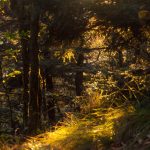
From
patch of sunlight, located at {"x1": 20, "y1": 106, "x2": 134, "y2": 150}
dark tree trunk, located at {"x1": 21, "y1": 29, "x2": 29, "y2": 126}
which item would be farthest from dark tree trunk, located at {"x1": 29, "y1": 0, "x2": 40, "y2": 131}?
patch of sunlight, located at {"x1": 20, "y1": 106, "x2": 134, "y2": 150}

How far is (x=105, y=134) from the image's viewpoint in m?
5.47

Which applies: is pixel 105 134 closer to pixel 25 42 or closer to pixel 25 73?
pixel 25 42

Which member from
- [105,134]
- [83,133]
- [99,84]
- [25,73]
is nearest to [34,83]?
[99,84]

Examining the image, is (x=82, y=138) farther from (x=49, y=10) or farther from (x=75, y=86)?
(x=75, y=86)

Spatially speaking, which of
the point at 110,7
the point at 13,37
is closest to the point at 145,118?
the point at 110,7

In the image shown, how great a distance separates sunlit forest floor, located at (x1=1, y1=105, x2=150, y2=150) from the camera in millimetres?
5141

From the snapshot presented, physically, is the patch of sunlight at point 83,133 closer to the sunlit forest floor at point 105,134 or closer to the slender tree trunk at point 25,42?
the sunlit forest floor at point 105,134

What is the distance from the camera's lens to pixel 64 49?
341 inches

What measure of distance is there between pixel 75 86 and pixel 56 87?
112 cm

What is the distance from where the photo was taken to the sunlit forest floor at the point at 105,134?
202 inches

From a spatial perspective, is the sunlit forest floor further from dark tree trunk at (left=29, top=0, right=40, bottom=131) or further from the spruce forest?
dark tree trunk at (left=29, top=0, right=40, bottom=131)

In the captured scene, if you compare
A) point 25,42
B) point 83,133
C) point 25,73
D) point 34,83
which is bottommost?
point 83,133

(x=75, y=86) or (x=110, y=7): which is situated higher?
(x=110, y=7)

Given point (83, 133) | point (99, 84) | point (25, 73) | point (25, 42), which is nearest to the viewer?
point (83, 133)
